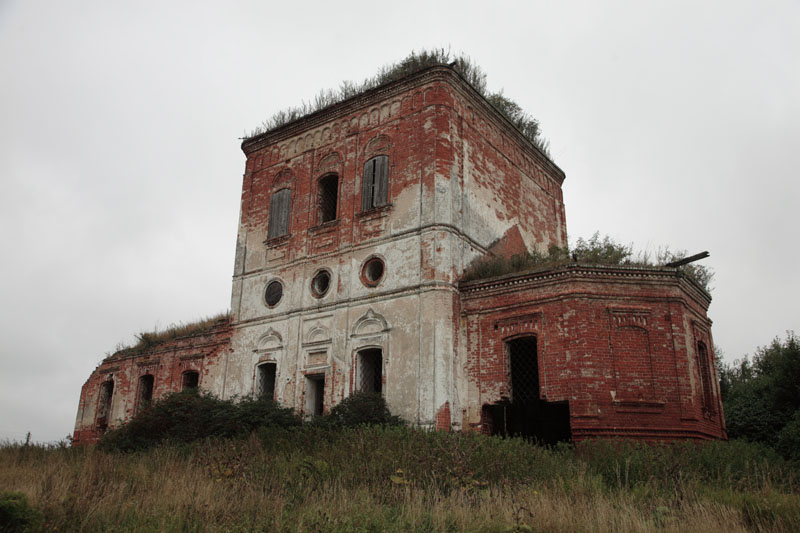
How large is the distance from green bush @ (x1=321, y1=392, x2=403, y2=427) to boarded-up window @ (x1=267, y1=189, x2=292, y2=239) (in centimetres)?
681

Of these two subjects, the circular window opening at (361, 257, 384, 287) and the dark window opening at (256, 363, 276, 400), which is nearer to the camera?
the circular window opening at (361, 257, 384, 287)

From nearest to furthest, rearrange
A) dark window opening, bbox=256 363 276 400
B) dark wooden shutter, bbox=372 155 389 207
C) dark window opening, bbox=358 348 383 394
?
1. dark window opening, bbox=358 348 383 394
2. dark wooden shutter, bbox=372 155 389 207
3. dark window opening, bbox=256 363 276 400

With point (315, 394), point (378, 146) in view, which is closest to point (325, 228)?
point (378, 146)

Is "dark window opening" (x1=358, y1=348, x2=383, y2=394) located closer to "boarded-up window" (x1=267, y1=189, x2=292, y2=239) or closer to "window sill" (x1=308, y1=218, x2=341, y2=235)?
"window sill" (x1=308, y1=218, x2=341, y2=235)

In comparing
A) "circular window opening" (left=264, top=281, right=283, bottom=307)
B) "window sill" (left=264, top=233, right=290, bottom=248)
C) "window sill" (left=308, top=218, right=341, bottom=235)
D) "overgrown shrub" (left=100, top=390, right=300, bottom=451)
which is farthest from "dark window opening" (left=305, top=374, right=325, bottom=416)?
"window sill" (left=264, top=233, right=290, bottom=248)

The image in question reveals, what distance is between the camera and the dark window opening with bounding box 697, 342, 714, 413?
15914mm

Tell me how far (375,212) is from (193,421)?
7.77m

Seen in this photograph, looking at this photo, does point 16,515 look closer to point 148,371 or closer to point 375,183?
point 375,183

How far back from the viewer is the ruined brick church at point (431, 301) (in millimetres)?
14562

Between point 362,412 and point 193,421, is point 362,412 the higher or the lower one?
the higher one

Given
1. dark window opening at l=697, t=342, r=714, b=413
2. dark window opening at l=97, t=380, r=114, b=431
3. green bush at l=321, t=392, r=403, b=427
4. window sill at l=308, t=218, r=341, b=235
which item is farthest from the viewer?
dark window opening at l=97, t=380, r=114, b=431

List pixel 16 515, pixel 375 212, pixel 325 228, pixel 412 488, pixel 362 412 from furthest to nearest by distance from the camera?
pixel 325 228 < pixel 375 212 < pixel 362 412 < pixel 412 488 < pixel 16 515

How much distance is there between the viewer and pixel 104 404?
24.4m

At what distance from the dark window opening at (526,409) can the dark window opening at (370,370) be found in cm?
339
